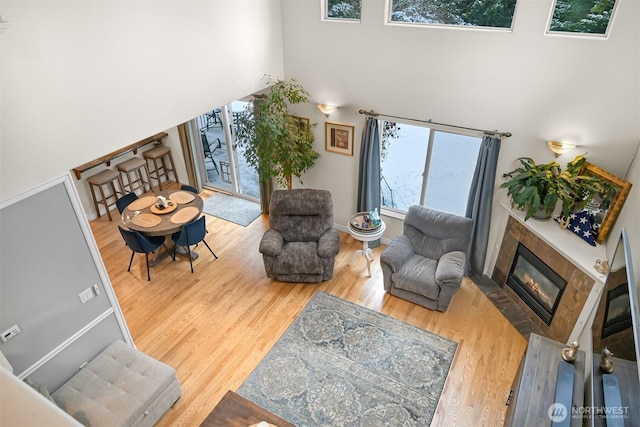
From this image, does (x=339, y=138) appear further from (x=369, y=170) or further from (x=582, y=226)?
(x=582, y=226)

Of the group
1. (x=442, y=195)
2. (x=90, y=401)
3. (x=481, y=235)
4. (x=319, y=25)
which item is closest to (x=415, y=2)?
(x=319, y=25)

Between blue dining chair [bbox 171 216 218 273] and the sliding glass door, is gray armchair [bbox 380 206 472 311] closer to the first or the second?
blue dining chair [bbox 171 216 218 273]

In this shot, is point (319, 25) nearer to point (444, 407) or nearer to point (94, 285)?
point (94, 285)

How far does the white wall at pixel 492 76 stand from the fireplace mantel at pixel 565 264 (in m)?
0.49

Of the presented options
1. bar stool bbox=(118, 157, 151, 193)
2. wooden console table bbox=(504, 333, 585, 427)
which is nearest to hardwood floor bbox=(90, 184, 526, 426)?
wooden console table bbox=(504, 333, 585, 427)

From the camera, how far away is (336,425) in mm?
3951

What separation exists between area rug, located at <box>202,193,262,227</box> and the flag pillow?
476cm

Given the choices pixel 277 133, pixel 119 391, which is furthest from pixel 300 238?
pixel 119 391

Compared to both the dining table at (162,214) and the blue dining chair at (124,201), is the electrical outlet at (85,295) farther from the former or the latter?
the blue dining chair at (124,201)

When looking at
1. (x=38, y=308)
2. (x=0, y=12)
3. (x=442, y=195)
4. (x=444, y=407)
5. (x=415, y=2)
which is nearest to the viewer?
(x=0, y=12)

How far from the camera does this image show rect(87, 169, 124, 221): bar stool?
22.4 feet

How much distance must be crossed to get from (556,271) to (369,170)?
2.64 meters

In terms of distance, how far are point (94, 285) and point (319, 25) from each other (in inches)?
162

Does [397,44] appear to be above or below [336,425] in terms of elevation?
above
